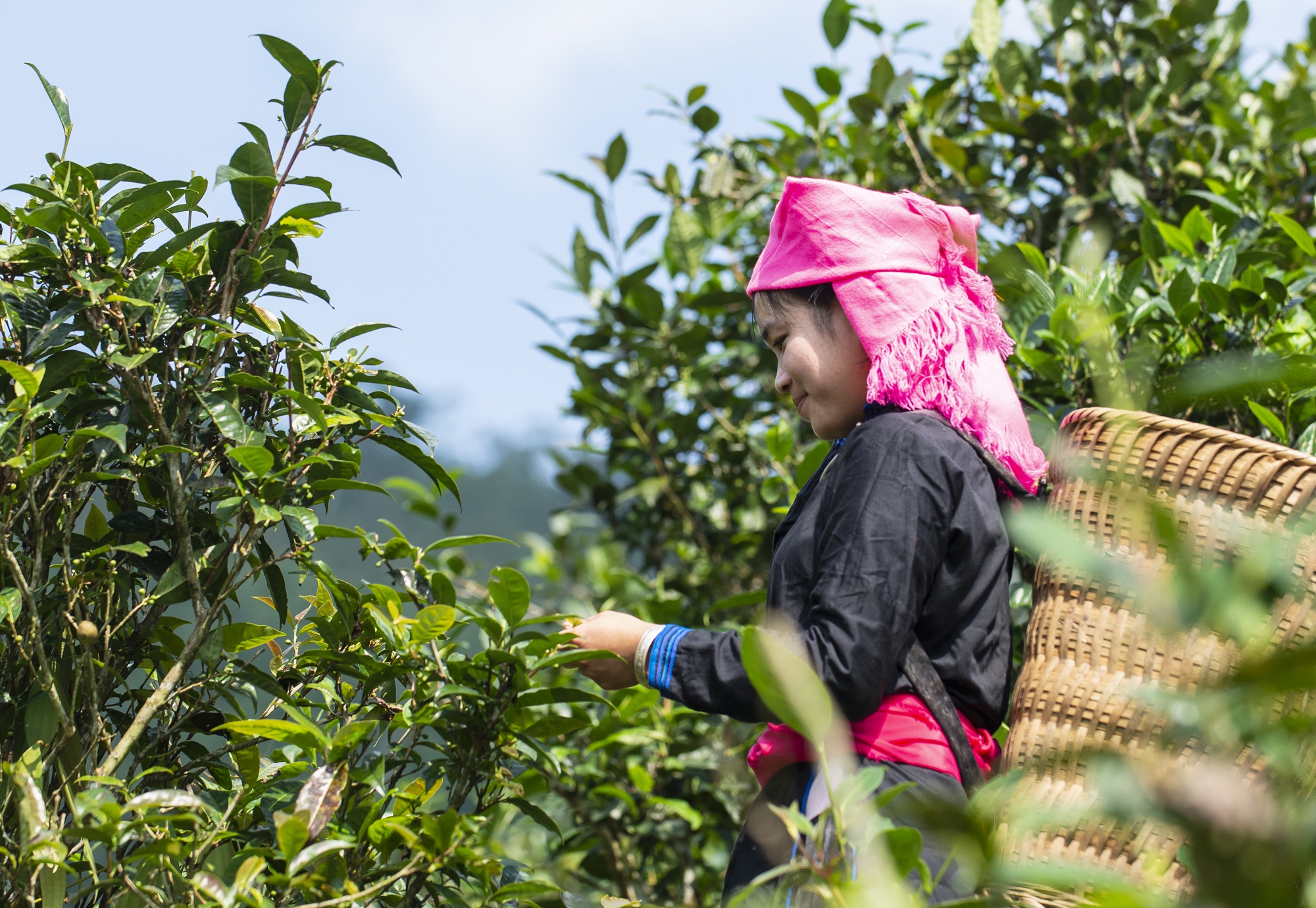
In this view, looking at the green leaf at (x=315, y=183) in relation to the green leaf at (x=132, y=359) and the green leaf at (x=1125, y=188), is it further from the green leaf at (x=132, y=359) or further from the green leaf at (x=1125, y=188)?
the green leaf at (x=1125, y=188)

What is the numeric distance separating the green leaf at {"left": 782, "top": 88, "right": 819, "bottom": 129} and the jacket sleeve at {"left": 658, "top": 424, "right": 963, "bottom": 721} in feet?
Answer: 5.57

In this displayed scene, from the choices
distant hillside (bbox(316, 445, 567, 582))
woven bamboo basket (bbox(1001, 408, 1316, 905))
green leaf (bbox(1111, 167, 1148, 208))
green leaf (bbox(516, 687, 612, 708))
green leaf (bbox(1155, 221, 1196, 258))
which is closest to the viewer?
woven bamboo basket (bbox(1001, 408, 1316, 905))

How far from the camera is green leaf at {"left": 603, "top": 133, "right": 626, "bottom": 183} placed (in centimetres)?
282

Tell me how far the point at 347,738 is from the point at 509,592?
0.25m

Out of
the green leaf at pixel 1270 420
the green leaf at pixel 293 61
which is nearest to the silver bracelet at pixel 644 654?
the green leaf at pixel 293 61

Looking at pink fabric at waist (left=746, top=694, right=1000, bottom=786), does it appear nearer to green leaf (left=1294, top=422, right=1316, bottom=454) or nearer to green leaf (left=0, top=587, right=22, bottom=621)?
green leaf (left=1294, top=422, right=1316, bottom=454)

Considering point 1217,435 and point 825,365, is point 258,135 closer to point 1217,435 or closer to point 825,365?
point 825,365

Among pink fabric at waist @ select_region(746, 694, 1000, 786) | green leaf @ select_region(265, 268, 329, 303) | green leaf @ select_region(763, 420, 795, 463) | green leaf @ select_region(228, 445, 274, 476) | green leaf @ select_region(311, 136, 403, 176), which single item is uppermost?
green leaf @ select_region(311, 136, 403, 176)

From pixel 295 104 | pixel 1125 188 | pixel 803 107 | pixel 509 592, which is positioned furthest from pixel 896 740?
pixel 803 107

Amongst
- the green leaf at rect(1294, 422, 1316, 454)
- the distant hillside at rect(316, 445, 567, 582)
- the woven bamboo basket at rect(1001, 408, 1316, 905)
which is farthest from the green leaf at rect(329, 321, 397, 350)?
the distant hillside at rect(316, 445, 567, 582)

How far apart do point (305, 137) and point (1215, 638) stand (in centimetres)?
116

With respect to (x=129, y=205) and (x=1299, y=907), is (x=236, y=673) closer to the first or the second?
(x=129, y=205)

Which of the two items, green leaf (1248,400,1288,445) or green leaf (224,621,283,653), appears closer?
green leaf (224,621,283,653)

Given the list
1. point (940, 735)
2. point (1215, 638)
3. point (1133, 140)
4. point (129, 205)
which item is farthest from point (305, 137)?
point (1133, 140)
